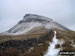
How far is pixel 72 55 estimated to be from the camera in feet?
73.9

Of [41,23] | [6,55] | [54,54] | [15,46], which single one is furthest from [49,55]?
[41,23]

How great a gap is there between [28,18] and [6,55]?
388ft

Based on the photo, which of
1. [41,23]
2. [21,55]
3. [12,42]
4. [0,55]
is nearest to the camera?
[0,55]

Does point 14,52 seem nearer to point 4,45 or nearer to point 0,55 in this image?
point 0,55

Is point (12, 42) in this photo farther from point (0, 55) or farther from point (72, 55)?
point (72, 55)

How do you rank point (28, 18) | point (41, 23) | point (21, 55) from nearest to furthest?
point (21, 55) → point (41, 23) → point (28, 18)

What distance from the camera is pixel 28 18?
5541 inches

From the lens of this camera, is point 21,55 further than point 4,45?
No

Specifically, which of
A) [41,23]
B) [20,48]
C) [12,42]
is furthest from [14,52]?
[41,23]

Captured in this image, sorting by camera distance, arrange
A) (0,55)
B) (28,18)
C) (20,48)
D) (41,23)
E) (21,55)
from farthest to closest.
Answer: (28,18) < (41,23) < (20,48) < (21,55) < (0,55)

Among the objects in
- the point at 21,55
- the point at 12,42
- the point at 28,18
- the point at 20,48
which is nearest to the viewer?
the point at 21,55

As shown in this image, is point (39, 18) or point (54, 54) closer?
point (54, 54)

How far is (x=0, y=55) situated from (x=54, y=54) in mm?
7277

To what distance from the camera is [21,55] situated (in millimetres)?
23750
